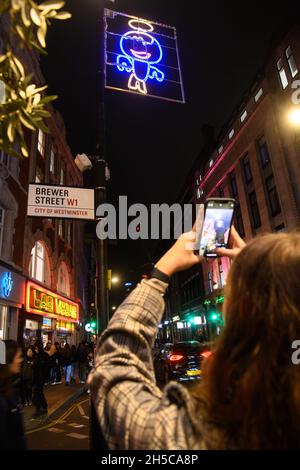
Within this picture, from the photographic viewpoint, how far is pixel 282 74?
79.7 feet

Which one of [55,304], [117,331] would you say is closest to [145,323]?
[117,331]

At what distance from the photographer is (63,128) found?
26.2 metres

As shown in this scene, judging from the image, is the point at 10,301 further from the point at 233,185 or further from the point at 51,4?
the point at 233,185

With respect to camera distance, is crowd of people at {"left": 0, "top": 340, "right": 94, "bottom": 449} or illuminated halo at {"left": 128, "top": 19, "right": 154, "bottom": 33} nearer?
crowd of people at {"left": 0, "top": 340, "right": 94, "bottom": 449}

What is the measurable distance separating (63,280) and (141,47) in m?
21.6

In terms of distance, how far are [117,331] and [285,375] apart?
608mm

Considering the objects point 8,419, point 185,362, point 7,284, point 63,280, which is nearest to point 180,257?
point 8,419

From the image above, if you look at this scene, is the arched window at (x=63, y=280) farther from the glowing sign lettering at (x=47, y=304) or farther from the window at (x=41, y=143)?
the window at (x=41, y=143)

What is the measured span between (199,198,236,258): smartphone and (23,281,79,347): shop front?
1560 centimetres

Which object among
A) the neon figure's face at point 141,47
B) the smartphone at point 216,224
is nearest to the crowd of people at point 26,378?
the smartphone at point 216,224

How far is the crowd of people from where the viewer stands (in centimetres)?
228

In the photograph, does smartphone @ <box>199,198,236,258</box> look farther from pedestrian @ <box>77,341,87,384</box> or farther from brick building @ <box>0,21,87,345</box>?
pedestrian @ <box>77,341,87,384</box>

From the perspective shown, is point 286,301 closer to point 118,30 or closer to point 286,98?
point 118,30

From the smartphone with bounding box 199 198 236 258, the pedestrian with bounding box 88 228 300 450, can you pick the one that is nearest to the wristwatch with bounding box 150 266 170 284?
the pedestrian with bounding box 88 228 300 450
